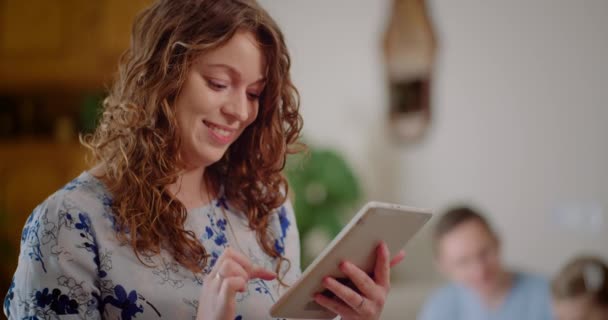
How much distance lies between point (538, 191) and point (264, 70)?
2.45 meters

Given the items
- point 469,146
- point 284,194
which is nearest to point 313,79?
point 469,146

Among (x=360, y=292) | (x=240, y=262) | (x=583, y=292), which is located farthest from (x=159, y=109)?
(x=583, y=292)

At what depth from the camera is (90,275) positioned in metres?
1.05

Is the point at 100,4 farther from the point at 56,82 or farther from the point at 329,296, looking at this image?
the point at 329,296

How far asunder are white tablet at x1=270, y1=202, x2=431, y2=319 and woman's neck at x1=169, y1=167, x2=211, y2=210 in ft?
0.91

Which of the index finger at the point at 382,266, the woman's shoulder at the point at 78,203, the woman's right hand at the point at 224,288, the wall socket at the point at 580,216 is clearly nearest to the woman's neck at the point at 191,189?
the woman's shoulder at the point at 78,203

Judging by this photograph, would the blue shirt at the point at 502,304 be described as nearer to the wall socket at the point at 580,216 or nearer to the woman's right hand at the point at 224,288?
the wall socket at the point at 580,216

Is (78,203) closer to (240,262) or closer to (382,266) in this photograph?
(240,262)

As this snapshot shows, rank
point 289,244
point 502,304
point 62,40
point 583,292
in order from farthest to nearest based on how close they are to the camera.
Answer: point 62,40 < point 502,304 < point 583,292 < point 289,244

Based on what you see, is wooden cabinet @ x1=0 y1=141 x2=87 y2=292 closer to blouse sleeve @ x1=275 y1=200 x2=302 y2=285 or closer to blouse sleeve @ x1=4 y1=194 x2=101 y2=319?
blouse sleeve @ x1=275 y1=200 x2=302 y2=285

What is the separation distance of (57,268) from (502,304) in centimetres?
226

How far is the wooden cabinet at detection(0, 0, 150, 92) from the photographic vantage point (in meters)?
4.30

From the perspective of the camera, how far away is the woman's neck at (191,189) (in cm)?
121

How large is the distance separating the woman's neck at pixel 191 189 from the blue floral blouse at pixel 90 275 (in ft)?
0.18
